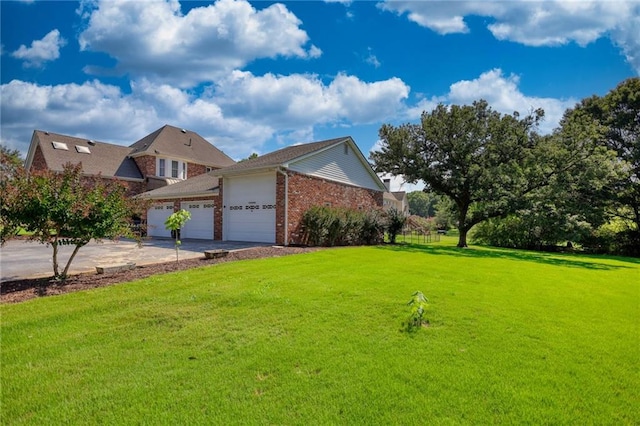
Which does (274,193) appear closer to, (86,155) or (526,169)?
(526,169)

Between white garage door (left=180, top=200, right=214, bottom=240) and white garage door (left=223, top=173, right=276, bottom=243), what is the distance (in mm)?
1536

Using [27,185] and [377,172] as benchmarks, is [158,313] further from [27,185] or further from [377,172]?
[377,172]

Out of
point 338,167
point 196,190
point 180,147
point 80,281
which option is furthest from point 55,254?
point 180,147

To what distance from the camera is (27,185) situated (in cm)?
671

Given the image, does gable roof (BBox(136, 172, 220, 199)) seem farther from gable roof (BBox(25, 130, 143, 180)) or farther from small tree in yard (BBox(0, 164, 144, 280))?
small tree in yard (BBox(0, 164, 144, 280))

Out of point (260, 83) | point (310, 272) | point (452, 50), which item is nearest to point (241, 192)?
point (260, 83)

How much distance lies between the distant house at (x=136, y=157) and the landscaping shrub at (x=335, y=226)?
17.7 meters

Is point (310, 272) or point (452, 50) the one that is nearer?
point (310, 272)

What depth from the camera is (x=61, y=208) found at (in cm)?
685

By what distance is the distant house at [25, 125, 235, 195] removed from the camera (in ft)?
82.7

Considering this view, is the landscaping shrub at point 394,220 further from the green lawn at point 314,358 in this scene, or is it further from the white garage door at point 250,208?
the green lawn at point 314,358

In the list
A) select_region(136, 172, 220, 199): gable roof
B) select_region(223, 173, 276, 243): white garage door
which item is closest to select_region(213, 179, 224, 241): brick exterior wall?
select_region(223, 173, 276, 243): white garage door

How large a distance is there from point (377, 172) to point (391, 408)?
20622 mm

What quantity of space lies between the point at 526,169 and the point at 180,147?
89.9 feet
